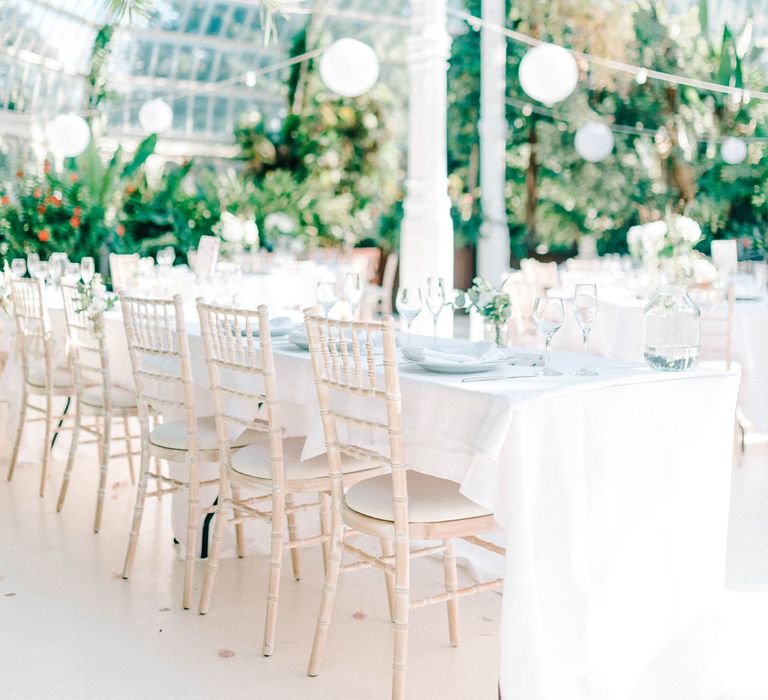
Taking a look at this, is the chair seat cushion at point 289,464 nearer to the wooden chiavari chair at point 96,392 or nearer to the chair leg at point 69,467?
the wooden chiavari chair at point 96,392

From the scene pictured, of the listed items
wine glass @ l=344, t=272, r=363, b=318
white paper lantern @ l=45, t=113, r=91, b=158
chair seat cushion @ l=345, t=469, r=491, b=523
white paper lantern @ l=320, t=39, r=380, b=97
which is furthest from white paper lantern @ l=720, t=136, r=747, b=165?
chair seat cushion @ l=345, t=469, r=491, b=523

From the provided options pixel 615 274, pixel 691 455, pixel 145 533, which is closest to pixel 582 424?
pixel 691 455

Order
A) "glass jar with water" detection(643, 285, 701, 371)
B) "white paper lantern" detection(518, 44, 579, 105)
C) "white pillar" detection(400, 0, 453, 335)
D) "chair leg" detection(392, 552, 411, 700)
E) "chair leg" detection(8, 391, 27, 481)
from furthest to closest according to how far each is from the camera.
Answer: "white paper lantern" detection(518, 44, 579, 105)
"white pillar" detection(400, 0, 453, 335)
"chair leg" detection(8, 391, 27, 481)
"glass jar with water" detection(643, 285, 701, 371)
"chair leg" detection(392, 552, 411, 700)

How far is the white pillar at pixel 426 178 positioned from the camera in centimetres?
670

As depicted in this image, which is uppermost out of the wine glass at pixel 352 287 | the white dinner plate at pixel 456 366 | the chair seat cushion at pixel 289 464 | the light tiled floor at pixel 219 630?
the wine glass at pixel 352 287

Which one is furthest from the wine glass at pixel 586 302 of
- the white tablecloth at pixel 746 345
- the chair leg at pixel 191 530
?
the white tablecloth at pixel 746 345

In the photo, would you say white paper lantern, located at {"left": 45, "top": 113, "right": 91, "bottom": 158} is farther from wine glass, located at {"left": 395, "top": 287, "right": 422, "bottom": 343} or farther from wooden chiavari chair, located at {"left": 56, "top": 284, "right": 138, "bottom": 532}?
wine glass, located at {"left": 395, "top": 287, "right": 422, "bottom": 343}

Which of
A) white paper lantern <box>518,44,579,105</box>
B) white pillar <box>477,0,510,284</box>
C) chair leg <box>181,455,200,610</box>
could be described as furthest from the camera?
white pillar <box>477,0,510,284</box>

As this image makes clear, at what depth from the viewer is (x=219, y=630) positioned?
3.38 m

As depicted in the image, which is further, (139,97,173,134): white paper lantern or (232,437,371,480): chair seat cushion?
(139,97,173,134): white paper lantern

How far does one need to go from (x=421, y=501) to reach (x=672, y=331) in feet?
2.90

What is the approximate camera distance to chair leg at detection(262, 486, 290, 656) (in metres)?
3.16

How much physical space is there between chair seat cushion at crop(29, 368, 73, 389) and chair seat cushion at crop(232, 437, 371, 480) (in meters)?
1.96

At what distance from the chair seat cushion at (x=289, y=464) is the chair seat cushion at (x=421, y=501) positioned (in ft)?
0.91
